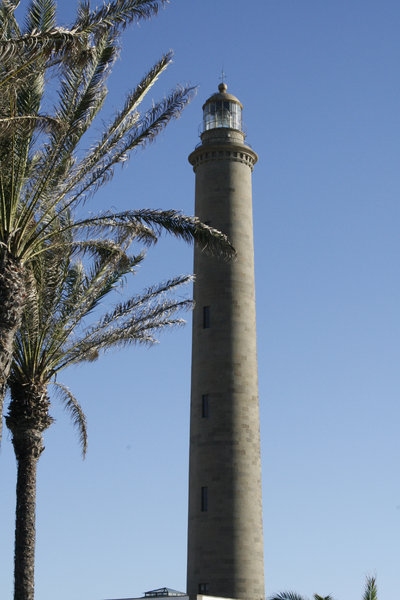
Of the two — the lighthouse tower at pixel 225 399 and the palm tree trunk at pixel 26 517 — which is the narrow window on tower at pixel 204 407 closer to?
the lighthouse tower at pixel 225 399

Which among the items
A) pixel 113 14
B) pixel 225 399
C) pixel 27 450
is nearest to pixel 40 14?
pixel 113 14

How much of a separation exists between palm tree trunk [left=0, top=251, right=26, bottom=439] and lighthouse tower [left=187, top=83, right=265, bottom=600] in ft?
75.5

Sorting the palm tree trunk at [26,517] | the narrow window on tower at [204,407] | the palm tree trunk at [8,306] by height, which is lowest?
the palm tree trunk at [26,517]

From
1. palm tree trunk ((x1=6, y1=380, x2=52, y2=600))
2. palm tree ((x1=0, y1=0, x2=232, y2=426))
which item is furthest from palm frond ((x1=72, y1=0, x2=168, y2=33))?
palm tree trunk ((x1=6, y1=380, x2=52, y2=600))

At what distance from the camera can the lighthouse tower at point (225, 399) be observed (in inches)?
1704

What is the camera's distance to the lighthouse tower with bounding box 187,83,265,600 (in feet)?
142

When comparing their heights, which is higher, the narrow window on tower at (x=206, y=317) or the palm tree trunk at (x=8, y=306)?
the narrow window on tower at (x=206, y=317)

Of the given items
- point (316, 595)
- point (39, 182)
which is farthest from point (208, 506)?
point (39, 182)

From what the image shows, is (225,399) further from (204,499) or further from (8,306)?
(8,306)

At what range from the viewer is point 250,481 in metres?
44.5

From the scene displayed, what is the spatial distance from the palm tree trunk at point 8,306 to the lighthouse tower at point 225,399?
75.5 ft

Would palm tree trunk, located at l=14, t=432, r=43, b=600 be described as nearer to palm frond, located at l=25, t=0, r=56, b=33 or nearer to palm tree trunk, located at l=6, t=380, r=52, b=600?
palm tree trunk, located at l=6, t=380, r=52, b=600

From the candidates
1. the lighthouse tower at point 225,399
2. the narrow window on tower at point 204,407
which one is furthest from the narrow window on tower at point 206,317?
the narrow window on tower at point 204,407

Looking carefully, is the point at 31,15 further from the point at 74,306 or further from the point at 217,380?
the point at 217,380
